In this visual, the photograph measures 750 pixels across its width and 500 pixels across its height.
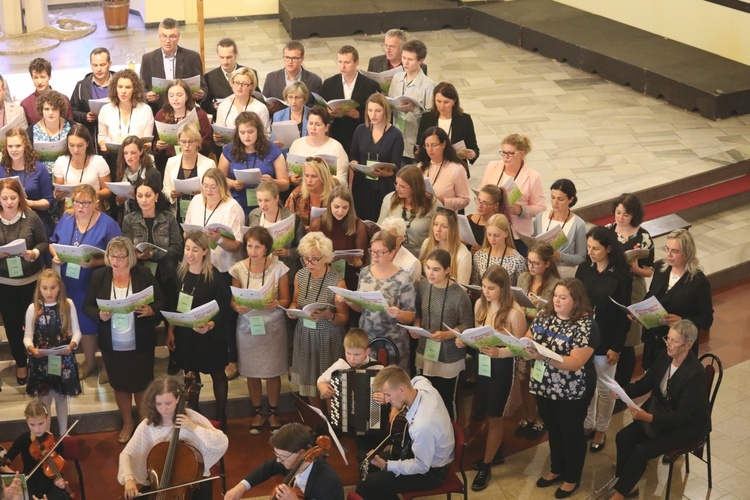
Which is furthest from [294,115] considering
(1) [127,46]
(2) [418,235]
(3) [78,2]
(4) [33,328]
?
(3) [78,2]

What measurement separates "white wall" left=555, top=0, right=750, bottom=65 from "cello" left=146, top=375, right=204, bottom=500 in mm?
8377

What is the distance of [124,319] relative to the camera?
6.29 m

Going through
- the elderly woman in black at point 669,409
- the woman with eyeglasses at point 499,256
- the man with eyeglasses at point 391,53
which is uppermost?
the man with eyeglasses at point 391,53

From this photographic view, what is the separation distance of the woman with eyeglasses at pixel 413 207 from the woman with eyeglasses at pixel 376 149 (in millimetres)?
327

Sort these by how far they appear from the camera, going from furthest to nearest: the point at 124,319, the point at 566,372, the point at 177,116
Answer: the point at 177,116, the point at 124,319, the point at 566,372

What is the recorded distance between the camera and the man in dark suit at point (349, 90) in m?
8.11

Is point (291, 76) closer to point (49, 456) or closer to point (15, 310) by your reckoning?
point (15, 310)

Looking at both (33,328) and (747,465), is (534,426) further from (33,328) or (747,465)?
(33,328)

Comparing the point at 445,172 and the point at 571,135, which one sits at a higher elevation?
the point at 445,172

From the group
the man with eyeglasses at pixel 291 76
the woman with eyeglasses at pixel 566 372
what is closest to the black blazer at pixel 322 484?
the woman with eyeglasses at pixel 566 372

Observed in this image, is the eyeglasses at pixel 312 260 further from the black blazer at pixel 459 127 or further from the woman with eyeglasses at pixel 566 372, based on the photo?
the black blazer at pixel 459 127

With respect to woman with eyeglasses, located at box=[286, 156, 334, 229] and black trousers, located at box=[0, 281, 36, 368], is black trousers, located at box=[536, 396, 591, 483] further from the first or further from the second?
black trousers, located at box=[0, 281, 36, 368]

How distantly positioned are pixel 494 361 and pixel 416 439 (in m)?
0.88

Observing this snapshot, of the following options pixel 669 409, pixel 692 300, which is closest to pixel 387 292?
pixel 669 409
